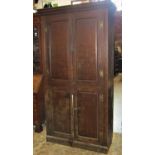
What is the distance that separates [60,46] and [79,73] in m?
0.47

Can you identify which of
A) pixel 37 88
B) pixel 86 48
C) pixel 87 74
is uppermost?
pixel 86 48

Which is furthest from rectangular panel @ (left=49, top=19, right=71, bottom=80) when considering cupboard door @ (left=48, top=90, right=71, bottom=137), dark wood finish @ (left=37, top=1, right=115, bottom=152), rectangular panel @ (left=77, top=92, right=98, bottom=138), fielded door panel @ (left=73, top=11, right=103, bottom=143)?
rectangular panel @ (left=77, top=92, right=98, bottom=138)

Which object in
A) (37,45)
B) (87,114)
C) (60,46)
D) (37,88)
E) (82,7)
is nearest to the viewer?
(82,7)

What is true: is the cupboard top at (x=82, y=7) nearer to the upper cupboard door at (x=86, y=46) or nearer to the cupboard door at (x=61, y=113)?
the upper cupboard door at (x=86, y=46)

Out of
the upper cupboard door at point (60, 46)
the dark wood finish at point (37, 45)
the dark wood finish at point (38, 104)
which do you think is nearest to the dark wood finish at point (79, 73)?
the upper cupboard door at point (60, 46)

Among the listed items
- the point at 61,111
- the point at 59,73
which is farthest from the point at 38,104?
the point at 59,73

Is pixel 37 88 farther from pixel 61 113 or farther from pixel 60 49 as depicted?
pixel 60 49

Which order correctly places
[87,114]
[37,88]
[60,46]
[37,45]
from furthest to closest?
1. [37,45]
2. [37,88]
3. [60,46]
4. [87,114]

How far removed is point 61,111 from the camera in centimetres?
274

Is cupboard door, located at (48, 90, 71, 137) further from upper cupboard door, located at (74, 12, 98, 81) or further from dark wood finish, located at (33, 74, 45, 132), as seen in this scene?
dark wood finish, located at (33, 74, 45, 132)

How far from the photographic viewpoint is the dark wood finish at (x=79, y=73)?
2398 mm
